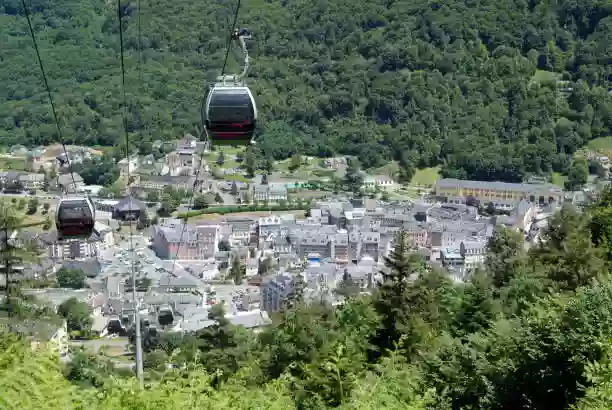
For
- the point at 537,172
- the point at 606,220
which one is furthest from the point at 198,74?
the point at 606,220

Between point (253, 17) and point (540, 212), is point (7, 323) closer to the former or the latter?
point (540, 212)

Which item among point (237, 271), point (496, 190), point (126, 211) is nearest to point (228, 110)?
point (237, 271)

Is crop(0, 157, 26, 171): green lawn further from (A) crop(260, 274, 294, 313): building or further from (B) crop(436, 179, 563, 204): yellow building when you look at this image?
(A) crop(260, 274, 294, 313): building

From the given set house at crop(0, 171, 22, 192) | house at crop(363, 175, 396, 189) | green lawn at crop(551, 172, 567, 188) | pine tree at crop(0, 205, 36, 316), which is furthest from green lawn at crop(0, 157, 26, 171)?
pine tree at crop(0, 205, 36, 316)

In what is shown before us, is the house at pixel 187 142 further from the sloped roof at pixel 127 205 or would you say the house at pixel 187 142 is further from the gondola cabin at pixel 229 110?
the gondola cabin at pixel 229 110

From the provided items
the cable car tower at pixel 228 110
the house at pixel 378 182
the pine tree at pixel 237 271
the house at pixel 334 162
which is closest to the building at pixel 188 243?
the pine tree at pixel 237 271

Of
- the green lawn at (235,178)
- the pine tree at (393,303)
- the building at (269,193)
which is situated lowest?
the green lawn at (235,178)
